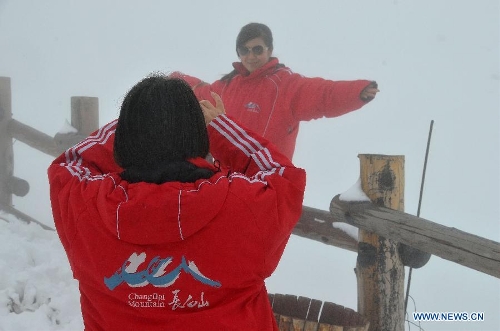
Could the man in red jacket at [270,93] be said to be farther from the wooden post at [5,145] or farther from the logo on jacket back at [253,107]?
the wooden post at [5,145]

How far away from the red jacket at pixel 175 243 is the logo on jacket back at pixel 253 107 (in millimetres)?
2595

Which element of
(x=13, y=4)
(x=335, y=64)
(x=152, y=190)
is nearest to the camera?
(x=152, y=190)

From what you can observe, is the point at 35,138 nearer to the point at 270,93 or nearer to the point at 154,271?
the point at 270,93

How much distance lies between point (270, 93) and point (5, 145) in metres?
3.38

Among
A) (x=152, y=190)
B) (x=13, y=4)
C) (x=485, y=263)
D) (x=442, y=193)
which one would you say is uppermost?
(x=13, y=4)

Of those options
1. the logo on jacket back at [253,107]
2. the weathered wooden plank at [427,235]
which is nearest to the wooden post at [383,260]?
the weathered wooden plank at [427,235]

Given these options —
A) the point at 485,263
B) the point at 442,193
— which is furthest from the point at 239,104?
the point at 442,193

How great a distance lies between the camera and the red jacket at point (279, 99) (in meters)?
3.81

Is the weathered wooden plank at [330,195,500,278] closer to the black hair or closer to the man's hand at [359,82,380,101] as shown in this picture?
the man's hand at [359,82,380,101]

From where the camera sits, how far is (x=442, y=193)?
19484 millimetres

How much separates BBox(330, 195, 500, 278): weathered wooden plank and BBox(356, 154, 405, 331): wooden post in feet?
0.37

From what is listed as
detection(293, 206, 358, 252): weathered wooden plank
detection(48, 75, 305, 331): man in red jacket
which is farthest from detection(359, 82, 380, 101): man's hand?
detection(48, 75, 305, 331): man in red jacket

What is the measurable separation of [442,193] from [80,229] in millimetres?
19620

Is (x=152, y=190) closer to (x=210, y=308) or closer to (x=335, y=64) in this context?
(x=210, y=308)
